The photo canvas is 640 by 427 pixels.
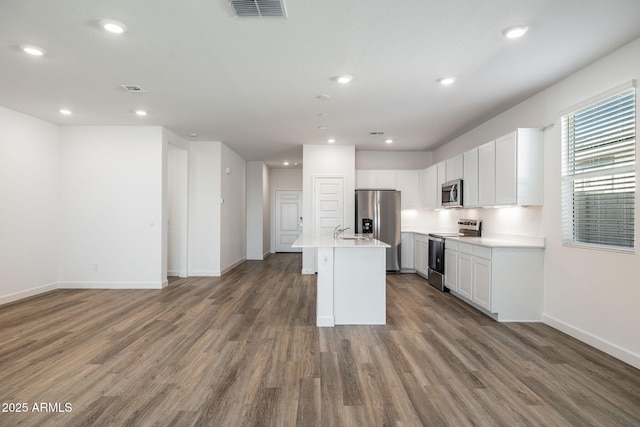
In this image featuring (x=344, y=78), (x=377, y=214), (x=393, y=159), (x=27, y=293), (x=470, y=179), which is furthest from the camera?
(x=393, y=159)

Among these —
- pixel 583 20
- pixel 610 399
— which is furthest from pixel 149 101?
pixel 610 399

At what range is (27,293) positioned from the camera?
495cm

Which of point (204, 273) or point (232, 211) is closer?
point (204, 273)

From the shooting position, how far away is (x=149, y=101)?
14.0 ft

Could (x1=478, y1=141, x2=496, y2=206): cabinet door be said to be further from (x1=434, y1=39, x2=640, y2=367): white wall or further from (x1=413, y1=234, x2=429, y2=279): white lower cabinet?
(x1=413, y1=234, x2=429, y2=279): white lower cabinet

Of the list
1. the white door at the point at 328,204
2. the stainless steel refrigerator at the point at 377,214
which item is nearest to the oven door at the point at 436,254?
the stainless steel refrigerator at the point at 377,214

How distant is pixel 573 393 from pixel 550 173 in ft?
7.89

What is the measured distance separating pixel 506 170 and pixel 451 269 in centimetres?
176

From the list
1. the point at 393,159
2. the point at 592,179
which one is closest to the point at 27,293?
the point at 393,159

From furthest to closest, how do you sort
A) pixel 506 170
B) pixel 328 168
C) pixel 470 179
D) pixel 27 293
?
pixel 328 168 < pixel 470 179 < pixel 27 293 < pixel 506 170

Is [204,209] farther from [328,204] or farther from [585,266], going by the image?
[585,266]

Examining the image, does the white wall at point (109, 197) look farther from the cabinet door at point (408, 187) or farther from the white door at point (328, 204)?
the cabinet door at point (408, 187)

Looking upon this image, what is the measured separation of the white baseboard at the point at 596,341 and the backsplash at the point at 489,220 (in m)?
1.00

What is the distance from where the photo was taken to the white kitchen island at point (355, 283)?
3.80 meters
